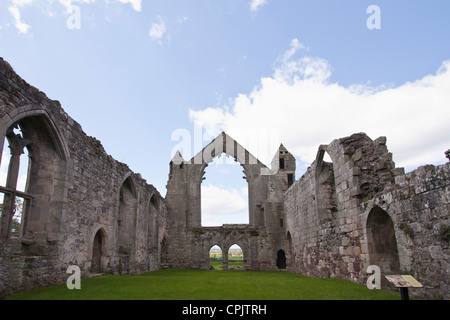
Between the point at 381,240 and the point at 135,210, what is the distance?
30.4 feet

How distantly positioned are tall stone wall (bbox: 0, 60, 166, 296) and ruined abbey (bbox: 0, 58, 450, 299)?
22 millimetres

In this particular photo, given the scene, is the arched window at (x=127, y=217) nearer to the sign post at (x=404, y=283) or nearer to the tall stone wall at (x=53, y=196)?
the tall stone wall at (x=53, y=196)

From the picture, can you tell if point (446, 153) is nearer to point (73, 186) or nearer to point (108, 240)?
point (73, 186)

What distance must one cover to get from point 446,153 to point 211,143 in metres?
16.9

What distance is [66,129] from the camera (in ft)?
26.0

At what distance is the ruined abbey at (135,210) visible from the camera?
18.3ft

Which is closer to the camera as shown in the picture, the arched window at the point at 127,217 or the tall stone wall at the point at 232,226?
the arched window at the point at 127,217

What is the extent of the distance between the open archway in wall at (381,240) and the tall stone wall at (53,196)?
23.9ft

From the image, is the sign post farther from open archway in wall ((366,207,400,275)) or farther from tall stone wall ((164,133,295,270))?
tall stone wall ((164,133,295,270))

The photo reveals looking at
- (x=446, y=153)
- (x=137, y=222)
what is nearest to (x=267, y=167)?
(x=137, y=222)

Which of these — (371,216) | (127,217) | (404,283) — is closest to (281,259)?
(127,217)

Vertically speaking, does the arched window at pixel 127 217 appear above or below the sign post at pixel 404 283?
above

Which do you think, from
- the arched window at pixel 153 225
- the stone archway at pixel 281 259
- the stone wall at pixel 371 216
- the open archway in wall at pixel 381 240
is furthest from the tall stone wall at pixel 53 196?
the stone archway at pixel 281 259
